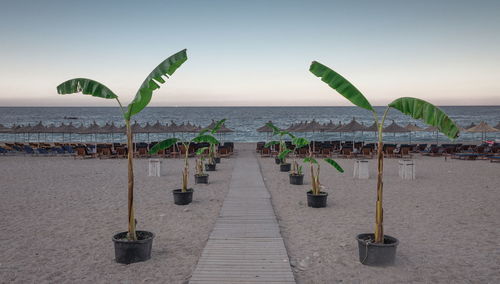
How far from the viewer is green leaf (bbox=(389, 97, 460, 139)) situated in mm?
5266

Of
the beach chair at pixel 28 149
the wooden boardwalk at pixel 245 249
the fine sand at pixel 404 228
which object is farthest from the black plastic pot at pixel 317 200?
the beach chair at pixel 28 149

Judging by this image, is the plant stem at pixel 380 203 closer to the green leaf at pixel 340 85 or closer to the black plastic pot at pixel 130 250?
the green leaf at pixel 340 85

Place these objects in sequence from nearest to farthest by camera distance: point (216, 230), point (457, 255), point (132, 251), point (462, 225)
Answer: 1. point (132, 251)
2. point (457, 255)
3. point (216, 230)
4. point (462, 225)

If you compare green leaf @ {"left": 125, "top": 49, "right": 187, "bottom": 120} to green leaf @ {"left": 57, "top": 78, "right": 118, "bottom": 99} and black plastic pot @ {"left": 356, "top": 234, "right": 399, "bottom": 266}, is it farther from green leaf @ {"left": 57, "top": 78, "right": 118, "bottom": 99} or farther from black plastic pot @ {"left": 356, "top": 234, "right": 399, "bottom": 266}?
black plastic pot @ {"left": 356, "top": 234, "right": 399, "bottom": 266}

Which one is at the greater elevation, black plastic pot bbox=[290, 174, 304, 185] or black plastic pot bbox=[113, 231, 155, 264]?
black plastic pot bbox=[290, 174, 304, 185]

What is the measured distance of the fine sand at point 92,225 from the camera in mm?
5445

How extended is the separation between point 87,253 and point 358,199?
283 inches

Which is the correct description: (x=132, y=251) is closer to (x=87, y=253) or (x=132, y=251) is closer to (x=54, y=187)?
(x=87, y=253)

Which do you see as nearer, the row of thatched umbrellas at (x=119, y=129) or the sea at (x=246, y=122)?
the row of thatched umbrellas at (x=119, y=129)

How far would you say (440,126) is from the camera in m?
5.34

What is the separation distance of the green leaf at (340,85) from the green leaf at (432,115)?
457 mm

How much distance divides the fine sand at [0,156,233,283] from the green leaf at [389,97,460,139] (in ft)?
12.8

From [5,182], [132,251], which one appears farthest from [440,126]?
[5,182]

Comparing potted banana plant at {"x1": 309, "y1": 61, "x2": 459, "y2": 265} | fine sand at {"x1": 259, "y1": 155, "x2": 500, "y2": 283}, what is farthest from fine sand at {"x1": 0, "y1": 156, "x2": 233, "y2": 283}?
potted banana plant at {"x1": 309, "y1": 61, "x2": 459, "y2": 265}
